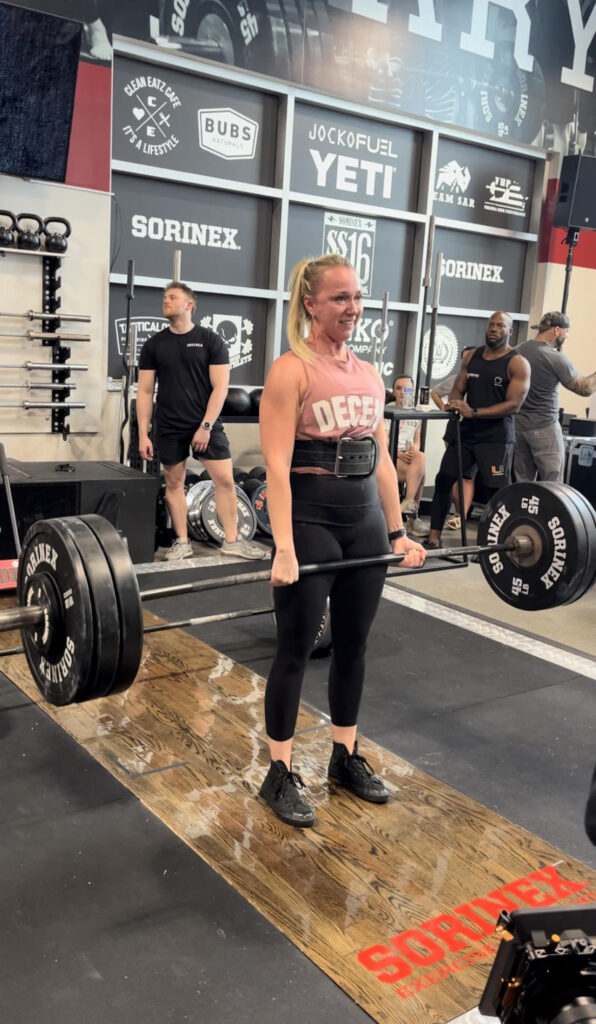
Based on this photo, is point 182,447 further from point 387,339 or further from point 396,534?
point 387,339

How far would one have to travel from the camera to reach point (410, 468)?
18.6 feet

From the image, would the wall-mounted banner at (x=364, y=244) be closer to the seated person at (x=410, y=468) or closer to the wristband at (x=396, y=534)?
the seated person at (x=410, y=468)

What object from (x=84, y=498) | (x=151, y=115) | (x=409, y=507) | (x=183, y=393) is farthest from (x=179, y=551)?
(x=151, y=115)

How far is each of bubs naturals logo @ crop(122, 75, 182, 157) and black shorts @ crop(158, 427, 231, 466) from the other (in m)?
2.22

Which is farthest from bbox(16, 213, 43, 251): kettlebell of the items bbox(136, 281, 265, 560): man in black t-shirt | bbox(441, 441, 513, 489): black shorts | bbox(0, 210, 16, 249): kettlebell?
bbox(441, 441, 513, 489): black shorts

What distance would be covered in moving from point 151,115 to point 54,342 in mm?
1709

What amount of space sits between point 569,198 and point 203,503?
3996mm

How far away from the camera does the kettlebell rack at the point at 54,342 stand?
16.5ft

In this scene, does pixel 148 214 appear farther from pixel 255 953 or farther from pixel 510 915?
pixel 510 915

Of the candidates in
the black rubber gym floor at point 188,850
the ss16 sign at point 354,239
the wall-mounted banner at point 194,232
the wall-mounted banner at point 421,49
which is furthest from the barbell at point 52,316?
the black rubber gym floor at point 188,850

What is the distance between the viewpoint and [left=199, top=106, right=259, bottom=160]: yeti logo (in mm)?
5875

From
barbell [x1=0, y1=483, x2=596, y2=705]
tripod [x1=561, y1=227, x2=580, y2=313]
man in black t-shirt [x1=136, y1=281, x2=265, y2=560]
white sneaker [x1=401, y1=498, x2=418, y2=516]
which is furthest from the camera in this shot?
tripod [x1=561, y1=227, x2=580, y2=313]

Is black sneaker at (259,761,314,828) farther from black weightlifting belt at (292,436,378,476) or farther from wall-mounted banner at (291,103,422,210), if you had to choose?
wall-mounted banner at (291,103,422,210)

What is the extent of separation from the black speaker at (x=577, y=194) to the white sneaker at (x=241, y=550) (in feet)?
13.1
